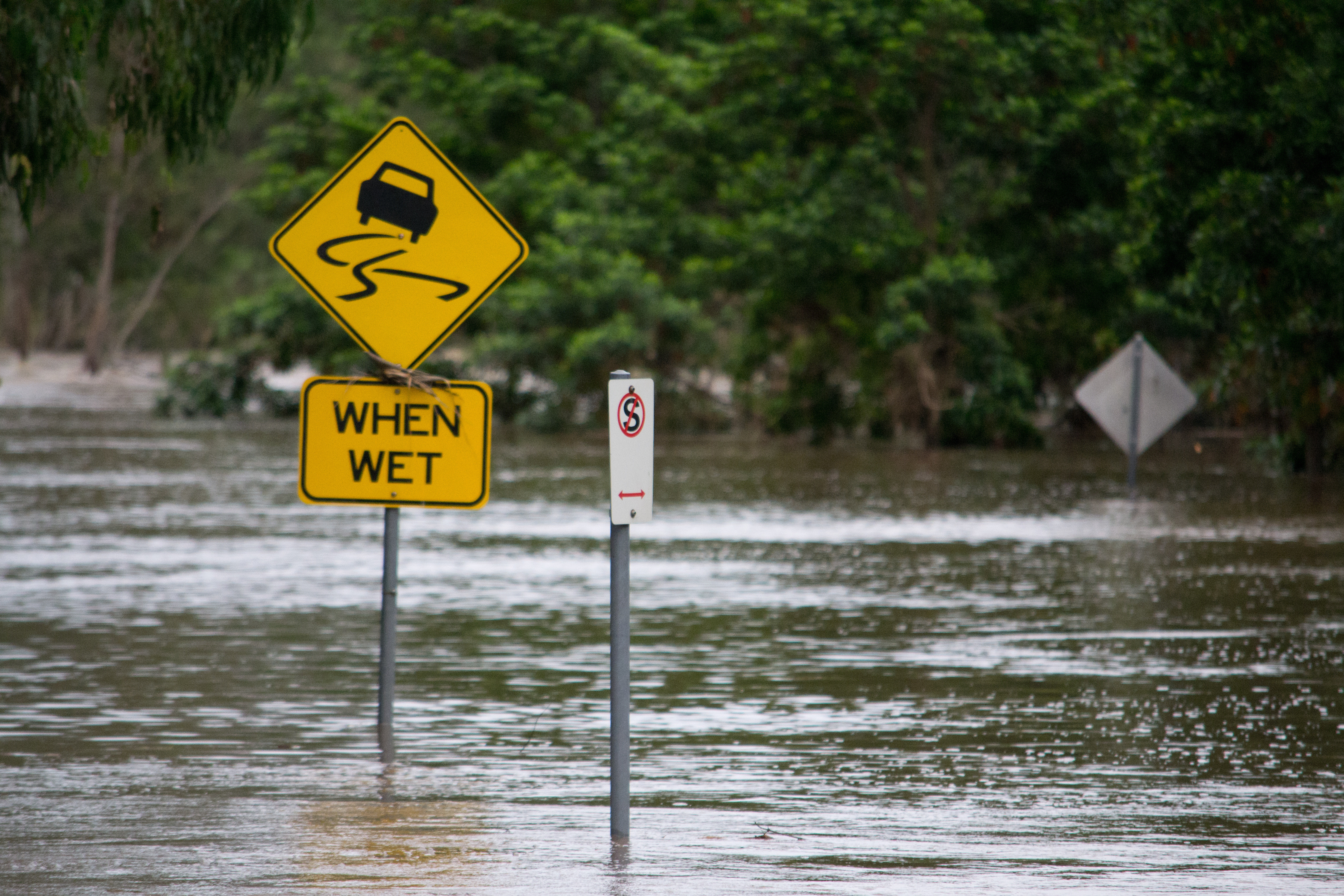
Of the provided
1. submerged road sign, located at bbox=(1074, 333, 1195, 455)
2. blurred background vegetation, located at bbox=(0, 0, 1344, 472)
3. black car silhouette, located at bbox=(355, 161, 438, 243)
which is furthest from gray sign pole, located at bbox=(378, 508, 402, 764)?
submerged road sign, located at bbox=(1074, 333, 1195, 455)

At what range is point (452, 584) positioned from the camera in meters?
14.8

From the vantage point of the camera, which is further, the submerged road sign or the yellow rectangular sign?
the submerged road sign

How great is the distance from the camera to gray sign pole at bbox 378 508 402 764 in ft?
25.3

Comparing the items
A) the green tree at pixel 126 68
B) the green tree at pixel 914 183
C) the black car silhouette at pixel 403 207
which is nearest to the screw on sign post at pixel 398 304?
the black car silhouette at pixel 403 207

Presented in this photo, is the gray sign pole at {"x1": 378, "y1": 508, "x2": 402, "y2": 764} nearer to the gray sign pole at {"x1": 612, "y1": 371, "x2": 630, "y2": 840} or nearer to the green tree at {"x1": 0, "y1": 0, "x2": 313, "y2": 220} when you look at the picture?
the gray sign pole at {"x1": 612, "y1": 371, "x2": 630, "y2": 840}

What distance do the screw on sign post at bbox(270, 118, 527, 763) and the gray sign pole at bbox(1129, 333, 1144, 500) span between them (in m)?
15.8

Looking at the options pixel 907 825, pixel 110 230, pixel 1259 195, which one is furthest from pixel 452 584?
pixel 110 230

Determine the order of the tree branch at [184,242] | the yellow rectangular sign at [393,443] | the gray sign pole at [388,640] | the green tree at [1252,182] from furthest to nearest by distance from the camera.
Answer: the tree branch at [184,242]
the green tree at [1252,182]
the gray sign pole at [388,640]
the yellow rectangular sign at [393,443]

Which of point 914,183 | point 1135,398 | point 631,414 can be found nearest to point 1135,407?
point 1135,398

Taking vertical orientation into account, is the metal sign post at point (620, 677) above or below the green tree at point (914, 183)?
below

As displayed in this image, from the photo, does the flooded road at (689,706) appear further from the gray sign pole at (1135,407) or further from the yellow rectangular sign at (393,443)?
the gray sign pole at (1135,407)

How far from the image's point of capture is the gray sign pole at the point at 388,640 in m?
7.71

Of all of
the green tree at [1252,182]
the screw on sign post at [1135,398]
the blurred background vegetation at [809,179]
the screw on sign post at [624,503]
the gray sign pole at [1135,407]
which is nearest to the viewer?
the screw on sign post at [624,503]

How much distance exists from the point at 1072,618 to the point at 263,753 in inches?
257
